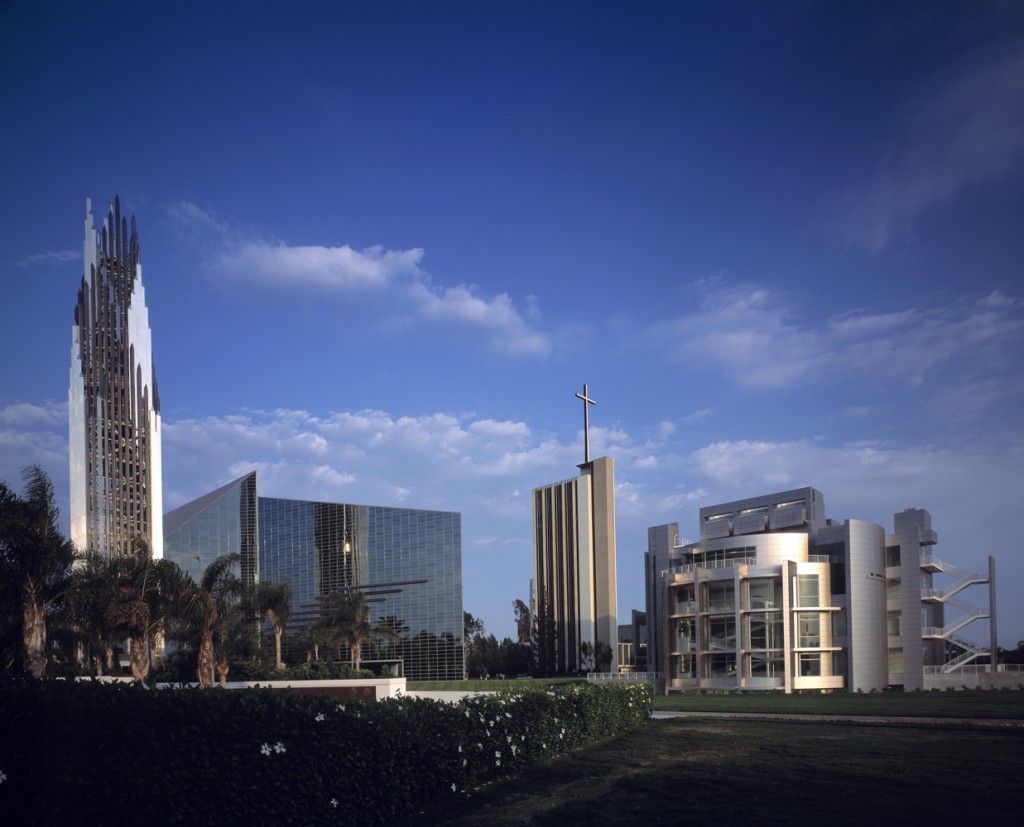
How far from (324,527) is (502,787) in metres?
58.4

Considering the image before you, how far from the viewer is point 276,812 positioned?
28.8ft

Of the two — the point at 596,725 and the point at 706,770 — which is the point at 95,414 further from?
the point at 706,770

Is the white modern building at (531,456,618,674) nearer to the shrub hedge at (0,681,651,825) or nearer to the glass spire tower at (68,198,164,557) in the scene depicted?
the glass spire tower at (68,198,164,557)

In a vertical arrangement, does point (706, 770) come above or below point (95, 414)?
below

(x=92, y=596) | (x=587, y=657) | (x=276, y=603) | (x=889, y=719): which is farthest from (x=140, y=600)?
(x=587, y=657)

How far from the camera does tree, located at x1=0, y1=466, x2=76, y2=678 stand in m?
16.5

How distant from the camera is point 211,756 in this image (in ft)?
27.8

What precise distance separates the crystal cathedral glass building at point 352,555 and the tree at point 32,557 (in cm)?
4509

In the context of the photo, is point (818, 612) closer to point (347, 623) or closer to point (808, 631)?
point (808, 631)

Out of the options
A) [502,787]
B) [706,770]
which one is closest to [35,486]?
[502,787]

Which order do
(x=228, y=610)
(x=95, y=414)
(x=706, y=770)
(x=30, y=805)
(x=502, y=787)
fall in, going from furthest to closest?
(x=95, y=414) → (x=228, y=610) → (x=706, y=770) → (x=502, y=787) → (x=30, y=805)

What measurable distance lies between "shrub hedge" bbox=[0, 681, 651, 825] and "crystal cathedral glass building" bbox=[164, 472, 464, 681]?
179 feet

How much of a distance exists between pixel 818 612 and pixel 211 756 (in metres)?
45.5

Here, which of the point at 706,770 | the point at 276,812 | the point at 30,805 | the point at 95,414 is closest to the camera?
the point at 30,805
